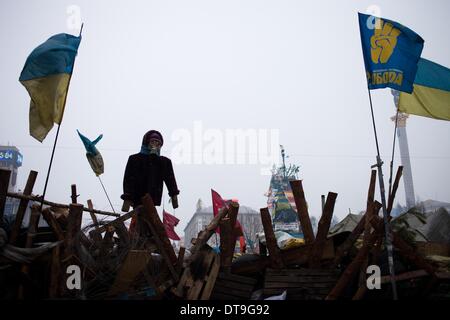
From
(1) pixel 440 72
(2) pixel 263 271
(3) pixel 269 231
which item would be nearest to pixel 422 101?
(1) pixel 440 72

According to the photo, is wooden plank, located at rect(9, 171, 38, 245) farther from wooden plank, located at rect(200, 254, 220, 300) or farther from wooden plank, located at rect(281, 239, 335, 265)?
wooden plank, located at rect(281, 239, 335, 265)

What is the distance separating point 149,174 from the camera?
7426mm

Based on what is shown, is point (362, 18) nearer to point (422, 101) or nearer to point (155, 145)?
point (422, 101)

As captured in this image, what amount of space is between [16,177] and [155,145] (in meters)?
131

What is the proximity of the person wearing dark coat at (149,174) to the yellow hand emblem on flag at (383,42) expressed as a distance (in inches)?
202

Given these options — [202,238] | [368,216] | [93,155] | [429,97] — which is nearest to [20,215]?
[202,238]

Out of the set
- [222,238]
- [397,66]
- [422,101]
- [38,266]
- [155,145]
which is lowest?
[38,266]

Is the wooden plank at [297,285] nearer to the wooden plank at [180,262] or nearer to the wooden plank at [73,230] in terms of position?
the wooden plank at [180,262]

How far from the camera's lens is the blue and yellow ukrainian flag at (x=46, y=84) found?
21.1 feet

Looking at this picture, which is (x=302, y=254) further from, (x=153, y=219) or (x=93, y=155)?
(x=93, y=155)

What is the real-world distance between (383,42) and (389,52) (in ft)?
0.86

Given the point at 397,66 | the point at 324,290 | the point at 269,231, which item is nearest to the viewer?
the point at 324,290

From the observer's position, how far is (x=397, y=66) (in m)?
6.30

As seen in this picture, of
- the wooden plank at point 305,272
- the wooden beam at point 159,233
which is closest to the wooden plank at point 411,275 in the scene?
the wooden plank at point 305,272
